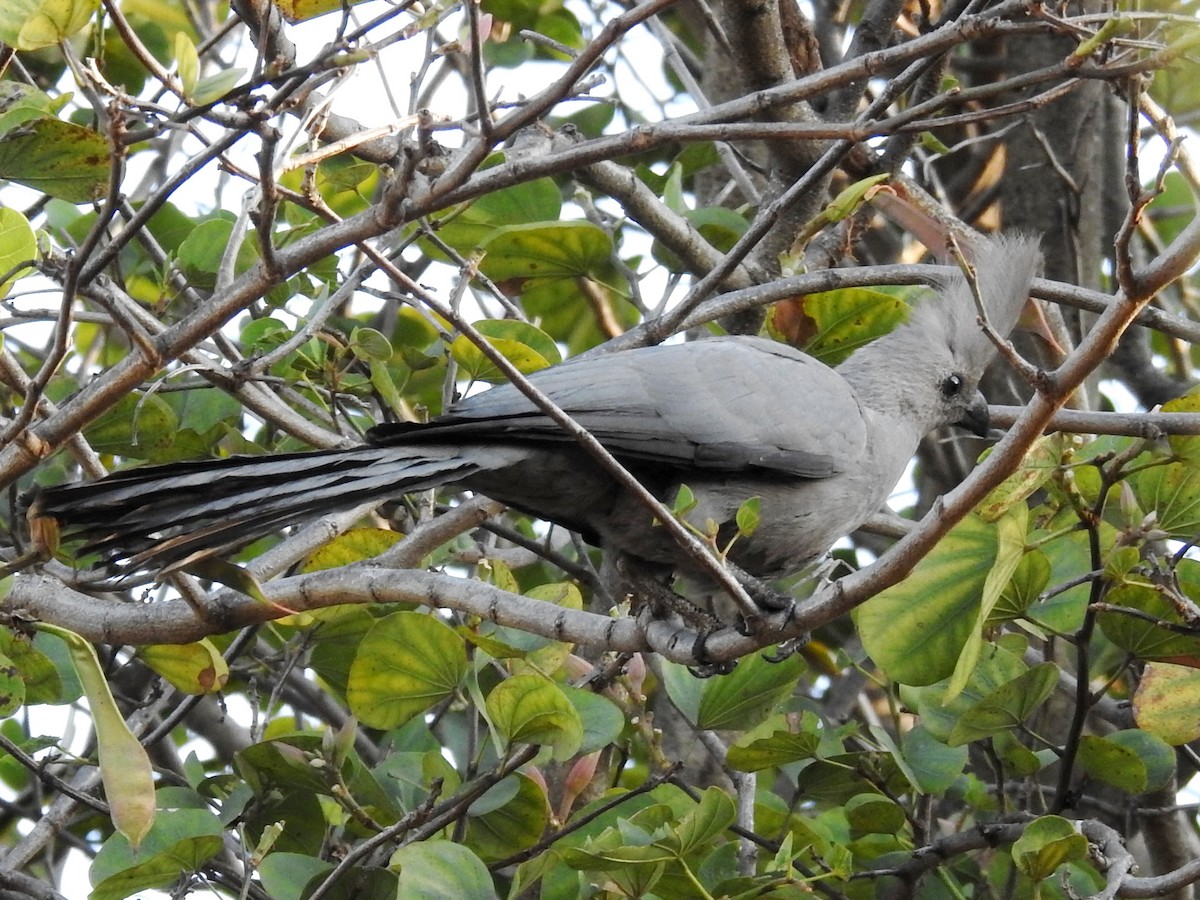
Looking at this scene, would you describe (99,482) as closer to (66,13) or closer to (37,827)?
(66,13)

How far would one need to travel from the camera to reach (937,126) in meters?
2.67

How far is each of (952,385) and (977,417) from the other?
13cm

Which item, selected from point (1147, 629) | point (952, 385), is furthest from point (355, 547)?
point (1147, 629)

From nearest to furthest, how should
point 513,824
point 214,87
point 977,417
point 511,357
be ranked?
point 214,87 → point 513,824 → point 511,357 → point 977,417

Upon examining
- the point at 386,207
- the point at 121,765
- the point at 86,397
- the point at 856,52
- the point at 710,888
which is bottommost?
the point at 710,888

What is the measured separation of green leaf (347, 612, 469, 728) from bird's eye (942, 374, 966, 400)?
1.80 metres

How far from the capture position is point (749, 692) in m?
3.29

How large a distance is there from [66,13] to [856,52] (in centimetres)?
295

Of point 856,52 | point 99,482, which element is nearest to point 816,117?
point 856,52

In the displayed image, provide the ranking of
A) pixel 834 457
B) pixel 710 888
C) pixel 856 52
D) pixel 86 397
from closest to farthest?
1. pixel 86 397
2. pixel 710 888
3. pixel 834 457
4. pixel 856 52

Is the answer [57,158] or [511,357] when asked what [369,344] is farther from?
[57,158]

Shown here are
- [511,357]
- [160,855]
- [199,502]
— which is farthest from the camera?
[511,357]

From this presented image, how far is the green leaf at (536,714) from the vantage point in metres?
2.84

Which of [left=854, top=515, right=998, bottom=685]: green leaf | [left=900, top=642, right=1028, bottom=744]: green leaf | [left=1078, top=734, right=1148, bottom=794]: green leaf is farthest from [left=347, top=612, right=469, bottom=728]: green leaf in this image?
[left=1078, top=734, right=1148, bottom=794]: green leaf
